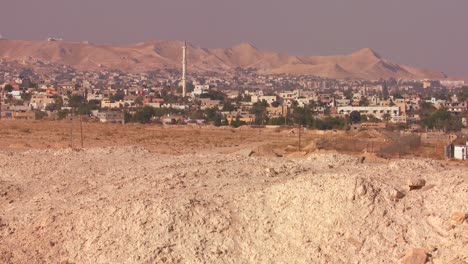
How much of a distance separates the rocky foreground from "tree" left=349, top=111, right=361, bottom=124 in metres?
43.8

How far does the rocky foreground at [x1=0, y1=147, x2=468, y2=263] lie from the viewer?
961 cm

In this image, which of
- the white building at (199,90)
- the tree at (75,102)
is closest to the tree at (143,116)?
the tree at (75,102)

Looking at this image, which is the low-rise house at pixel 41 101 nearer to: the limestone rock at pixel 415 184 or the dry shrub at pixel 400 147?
the dry shrub at pixel 400 147

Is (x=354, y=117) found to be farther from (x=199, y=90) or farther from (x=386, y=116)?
(x=199, y=90)

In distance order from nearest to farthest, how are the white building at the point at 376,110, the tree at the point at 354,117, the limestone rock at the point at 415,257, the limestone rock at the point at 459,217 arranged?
1. the limestone rock at the point at 415,257
2. the limestone rock at the point at 459,217
3. the tree at the point at 354,117
4. the white building at the point at 376,110

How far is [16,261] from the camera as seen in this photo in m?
10.6

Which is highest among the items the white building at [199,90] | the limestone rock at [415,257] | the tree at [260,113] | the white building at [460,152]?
the white building at [199,90]

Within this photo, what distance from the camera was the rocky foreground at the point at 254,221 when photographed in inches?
378

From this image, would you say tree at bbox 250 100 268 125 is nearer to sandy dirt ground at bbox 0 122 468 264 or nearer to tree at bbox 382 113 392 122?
tree at bbox 382 113 392 122

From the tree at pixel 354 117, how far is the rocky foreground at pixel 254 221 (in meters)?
43.8

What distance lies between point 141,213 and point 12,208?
116 inches

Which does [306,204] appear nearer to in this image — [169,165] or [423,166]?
[423,166]

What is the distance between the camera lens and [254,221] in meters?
10.4

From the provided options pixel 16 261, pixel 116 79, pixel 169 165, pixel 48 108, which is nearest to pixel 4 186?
pixel 169 165
